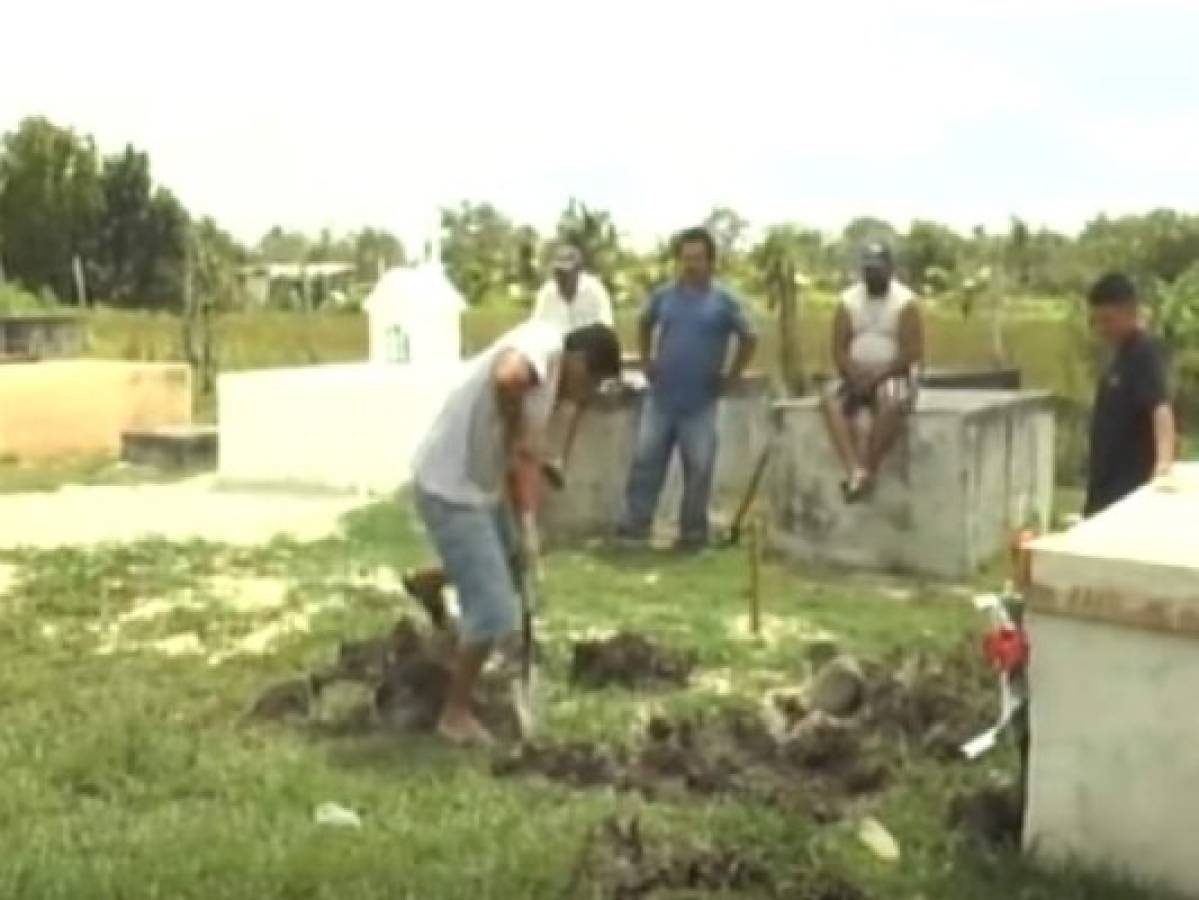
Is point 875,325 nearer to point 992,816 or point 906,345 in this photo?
point 906,345

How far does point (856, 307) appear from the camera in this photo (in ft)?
38.7

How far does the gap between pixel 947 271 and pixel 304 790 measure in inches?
1155

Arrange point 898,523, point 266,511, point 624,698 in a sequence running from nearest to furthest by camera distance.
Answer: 1. point 624,698
2. point 898,523
3. point 266,511

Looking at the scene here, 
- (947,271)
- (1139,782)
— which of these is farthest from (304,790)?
(947,271)

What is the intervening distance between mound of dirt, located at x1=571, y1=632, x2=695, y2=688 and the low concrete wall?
6809 mm

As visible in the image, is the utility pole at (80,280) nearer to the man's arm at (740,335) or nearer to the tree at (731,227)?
the tree at (731,227)

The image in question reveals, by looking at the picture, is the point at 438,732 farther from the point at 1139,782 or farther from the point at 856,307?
the point at 856,307

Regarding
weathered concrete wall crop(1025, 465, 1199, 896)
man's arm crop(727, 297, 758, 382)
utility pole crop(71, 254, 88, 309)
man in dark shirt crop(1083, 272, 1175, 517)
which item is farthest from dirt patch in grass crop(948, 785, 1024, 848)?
utility pole crop(71, 254, 88, 309)

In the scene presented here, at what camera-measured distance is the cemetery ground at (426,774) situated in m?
5.77

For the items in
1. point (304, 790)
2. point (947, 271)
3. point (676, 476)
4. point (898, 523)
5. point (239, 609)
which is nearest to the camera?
point (304, 790)

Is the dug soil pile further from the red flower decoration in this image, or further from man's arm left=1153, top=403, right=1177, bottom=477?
man's arm left=1153, top=403, right=1177, bottom=477

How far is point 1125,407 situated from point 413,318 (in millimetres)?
10140

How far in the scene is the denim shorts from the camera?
7.30 meters

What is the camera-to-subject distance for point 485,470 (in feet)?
24.2
